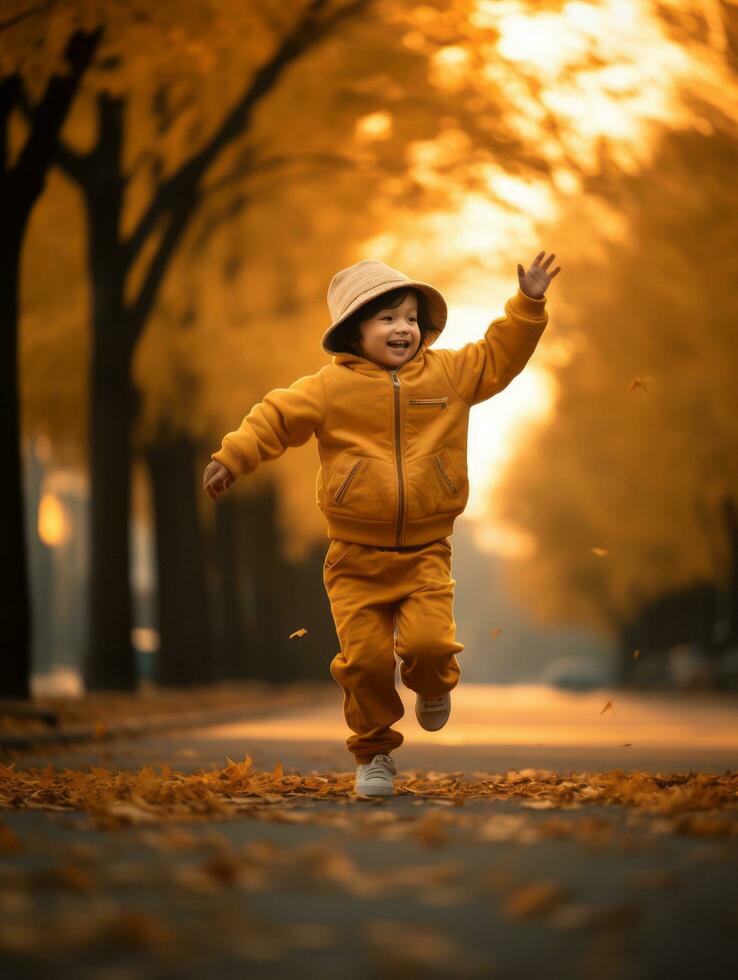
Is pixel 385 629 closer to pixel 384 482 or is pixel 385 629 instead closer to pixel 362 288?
pixel 384 482

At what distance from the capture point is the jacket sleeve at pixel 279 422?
692cm

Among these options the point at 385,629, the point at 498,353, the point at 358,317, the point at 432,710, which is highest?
the point at 358,317

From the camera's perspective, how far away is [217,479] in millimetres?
6754

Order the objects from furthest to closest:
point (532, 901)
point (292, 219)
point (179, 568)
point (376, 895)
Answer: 1. point (179, 568)
2. point (292, 219)
3. point (376, 895)
4. point (532, 901)

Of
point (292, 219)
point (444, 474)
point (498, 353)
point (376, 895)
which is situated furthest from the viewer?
point (292, 219)

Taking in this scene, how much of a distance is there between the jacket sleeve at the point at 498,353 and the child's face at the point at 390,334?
0.18 meters

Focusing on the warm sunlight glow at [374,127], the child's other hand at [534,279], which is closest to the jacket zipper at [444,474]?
the child's other hand at [534,279]

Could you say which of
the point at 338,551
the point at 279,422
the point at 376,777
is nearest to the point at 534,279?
the point at 279,422

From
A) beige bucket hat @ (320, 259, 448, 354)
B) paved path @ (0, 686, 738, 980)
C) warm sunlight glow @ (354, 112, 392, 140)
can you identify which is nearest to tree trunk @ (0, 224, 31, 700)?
warm sunlight glow @ (354, 112, 392, 140)

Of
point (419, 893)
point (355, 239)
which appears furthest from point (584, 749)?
point (355, 239)

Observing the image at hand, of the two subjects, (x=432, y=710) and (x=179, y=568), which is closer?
(x=432, y=710)

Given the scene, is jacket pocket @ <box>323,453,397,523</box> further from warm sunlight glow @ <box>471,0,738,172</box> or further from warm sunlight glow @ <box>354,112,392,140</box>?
warm sunlight glow @ <box>354,112,392,140</box>

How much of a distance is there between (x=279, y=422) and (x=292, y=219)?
13103 mm

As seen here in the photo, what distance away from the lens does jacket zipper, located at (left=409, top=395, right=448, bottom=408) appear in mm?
6984
